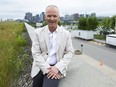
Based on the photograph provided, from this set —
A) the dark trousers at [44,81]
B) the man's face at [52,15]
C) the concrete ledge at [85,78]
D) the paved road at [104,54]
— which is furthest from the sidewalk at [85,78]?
the paved road at [104,54]

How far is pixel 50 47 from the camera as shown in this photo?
2.57 meters

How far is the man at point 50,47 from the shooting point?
2.48 metres

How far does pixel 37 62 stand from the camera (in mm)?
2535

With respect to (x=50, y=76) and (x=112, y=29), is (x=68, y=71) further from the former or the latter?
(x=112, y=29)

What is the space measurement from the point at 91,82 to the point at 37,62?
0.63 m

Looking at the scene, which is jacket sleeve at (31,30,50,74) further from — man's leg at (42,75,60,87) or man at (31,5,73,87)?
man's leg at (42,75,60,87)

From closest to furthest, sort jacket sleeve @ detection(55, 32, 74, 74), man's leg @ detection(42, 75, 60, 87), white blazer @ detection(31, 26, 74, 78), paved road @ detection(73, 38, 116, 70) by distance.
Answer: man's leg @ detection(42, 75, 60, 87) < jacket sleeve @ detection(55, 32, 74, 74) < white blazer @ detection(31, 26, 74, 78) < paved road @ detection(73, 38, 116, 70)

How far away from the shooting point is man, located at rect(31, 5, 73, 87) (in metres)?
2.48

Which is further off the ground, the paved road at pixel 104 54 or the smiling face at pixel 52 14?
the smiling face at pixel 52 14

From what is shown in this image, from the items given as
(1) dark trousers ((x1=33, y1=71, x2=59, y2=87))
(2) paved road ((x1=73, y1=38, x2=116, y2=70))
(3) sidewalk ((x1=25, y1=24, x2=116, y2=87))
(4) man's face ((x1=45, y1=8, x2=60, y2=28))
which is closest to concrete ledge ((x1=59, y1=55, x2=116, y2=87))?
(3) sidewalk ((x1=25, y1=24, x2=116, y2=87))

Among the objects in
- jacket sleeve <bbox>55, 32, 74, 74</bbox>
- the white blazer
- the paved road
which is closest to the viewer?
jacket sleeve <bbox>55, 32, 74, 74</bbox>

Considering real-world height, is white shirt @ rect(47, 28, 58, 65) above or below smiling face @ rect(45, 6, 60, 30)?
below

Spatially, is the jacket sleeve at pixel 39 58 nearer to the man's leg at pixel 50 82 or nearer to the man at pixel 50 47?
the man at pixel 50 47

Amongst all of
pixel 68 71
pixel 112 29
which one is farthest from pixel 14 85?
pixel 112 29
